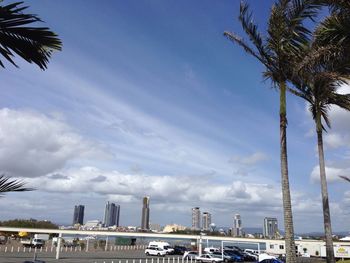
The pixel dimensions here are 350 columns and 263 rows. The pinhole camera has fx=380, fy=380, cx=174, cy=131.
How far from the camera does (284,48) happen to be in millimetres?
16328

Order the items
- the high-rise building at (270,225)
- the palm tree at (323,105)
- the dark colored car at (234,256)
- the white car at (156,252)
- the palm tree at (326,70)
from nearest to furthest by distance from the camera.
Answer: the palm tree at (326,70), the palm tree at (323,105), the dark colored car at (234,256), the white car at (156,252), the high-rise building at (270,225)

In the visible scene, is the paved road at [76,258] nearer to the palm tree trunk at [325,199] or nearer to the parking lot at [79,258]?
the parking lot at [79,258]

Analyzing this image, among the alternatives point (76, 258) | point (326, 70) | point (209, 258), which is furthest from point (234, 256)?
point (326, 70)

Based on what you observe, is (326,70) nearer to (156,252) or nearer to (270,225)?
(156,252)

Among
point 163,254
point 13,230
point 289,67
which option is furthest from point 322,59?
point 13,230

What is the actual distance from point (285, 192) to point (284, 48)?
241 inches

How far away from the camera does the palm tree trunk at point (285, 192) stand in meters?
14.5

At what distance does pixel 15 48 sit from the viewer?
5.52 meters

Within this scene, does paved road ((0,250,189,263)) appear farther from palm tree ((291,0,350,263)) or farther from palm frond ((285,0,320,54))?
palm frond ((285,0,320,54))

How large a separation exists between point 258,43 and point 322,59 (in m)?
4.36

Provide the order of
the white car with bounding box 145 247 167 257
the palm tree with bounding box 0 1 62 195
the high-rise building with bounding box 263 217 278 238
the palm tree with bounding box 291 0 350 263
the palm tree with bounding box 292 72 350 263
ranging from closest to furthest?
the palm tree with bounding box 0 1 62 195
the palm tree with bounding box 291 0 350 263
the palm tree with bounding box 292 72 350 263
the white car with bounding box 145 247 167 257
the high-rise building with bounding box 263 217 278 238

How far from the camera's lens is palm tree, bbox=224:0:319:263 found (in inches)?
585

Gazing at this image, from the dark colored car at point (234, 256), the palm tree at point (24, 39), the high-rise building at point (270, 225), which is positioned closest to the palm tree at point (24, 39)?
the palm tree at point (24, 39)

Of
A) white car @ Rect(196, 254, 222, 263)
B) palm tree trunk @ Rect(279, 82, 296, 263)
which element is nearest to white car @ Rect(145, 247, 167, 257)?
white car @ Rect(196, 254, 222, 263)
